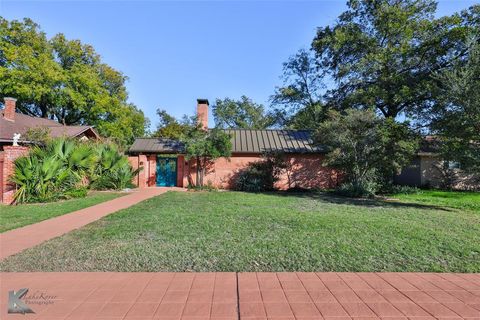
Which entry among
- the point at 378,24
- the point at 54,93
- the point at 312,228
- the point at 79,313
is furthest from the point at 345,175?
the point at 54,93

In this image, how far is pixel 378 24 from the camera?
21.0 metres

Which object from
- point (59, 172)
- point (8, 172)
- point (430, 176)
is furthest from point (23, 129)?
point (430, 176)

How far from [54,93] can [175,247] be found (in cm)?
2820

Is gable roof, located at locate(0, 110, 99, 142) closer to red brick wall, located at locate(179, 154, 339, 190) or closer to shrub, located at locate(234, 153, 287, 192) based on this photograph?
red brick wall, located at locate(179, 154, 339, 190)

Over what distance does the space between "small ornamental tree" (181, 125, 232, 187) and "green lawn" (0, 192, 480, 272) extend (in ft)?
29.5

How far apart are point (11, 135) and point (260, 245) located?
16501 millimetres

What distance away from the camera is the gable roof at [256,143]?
1941 cm

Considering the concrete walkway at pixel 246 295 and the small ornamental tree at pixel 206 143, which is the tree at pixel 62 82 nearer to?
the small ornamental tree at pixel 206 143

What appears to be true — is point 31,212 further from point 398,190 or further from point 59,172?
point 398,190

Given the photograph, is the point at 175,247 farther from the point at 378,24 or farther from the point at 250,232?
the point at 378,24

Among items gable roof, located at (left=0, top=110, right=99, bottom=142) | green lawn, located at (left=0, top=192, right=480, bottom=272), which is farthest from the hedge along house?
green lawn, located at (left=0, top=192, right=480, bottom=272)

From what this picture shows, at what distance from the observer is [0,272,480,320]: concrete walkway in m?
3.24

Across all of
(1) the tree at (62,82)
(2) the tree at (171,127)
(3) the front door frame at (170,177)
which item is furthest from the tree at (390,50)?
(1) the tree at (62,82)

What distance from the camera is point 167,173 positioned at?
802 inches
